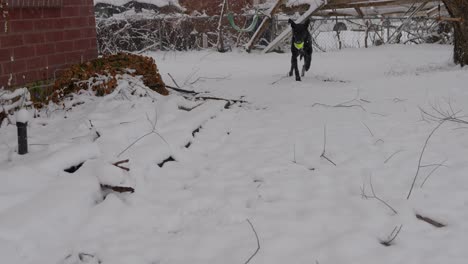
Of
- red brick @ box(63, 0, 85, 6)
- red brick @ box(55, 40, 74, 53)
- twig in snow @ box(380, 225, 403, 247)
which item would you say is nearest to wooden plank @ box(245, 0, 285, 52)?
red brick @ box(63, 0, 85, 6)

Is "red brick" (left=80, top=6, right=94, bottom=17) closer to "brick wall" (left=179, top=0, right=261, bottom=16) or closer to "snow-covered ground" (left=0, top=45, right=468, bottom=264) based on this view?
"snow-covered ground" (left=0, top=45, right=468, bottom=264)

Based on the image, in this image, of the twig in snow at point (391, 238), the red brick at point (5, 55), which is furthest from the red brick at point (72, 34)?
the twig in snow at point (391, 238)

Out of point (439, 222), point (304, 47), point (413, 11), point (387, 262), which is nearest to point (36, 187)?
point (387, 262)

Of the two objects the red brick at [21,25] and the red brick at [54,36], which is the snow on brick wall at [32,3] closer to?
the red brick at [21,25]

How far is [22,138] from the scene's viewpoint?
3.44m

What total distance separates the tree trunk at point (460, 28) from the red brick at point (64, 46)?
6.65m

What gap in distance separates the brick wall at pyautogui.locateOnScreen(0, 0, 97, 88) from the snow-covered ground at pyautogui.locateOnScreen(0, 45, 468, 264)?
2.16 feet

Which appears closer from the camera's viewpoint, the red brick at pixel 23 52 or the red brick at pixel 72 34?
the red brick at pixel 23 52

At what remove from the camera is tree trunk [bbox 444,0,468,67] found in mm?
8156

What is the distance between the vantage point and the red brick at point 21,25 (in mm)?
4934

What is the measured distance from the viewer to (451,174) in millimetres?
3211

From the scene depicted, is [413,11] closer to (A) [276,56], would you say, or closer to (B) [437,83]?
(A) [276,56]

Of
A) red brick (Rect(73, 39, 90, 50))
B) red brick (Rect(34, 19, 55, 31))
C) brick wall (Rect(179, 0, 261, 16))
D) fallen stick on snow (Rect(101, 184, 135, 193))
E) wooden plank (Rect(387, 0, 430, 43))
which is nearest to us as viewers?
fallen stick on snow (Rect(101, 184, 135, 193))

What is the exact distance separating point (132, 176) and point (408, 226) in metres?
1.85
